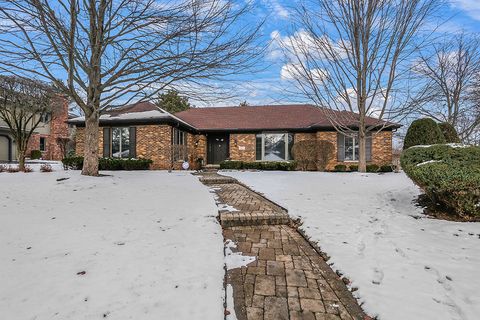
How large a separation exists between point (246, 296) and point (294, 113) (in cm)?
1753

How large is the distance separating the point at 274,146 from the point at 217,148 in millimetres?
3885

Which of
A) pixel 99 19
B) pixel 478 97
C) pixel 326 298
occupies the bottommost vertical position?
pixel 326 298

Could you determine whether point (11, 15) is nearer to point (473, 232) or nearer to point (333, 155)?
point (473, 232)

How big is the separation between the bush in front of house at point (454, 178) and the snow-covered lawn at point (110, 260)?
3.44 m

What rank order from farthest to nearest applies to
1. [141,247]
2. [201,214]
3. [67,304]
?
[201,214] → [141,247] → [67,304]

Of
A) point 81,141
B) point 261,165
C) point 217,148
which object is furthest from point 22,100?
point 261,165

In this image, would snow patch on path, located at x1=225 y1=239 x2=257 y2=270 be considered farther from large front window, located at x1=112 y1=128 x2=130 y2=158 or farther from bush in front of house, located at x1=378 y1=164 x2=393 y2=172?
bush in front of house, located at x1=378 y1=164 x2=393 y2=172

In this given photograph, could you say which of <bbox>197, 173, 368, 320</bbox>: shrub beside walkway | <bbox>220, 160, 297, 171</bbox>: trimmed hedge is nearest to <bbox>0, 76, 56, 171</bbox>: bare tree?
<bbox>220, 160, 297, 171</bbox>: trimmed hedge

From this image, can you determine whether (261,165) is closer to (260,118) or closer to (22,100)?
(260,118)

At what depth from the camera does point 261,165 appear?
15.8m

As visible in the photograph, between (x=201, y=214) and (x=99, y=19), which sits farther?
(x=99, y=19)

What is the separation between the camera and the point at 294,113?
1881 centimetres

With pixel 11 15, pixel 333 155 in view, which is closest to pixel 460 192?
pixel 11 15

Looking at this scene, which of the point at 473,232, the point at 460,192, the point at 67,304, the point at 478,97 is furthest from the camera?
the point at 478,97
